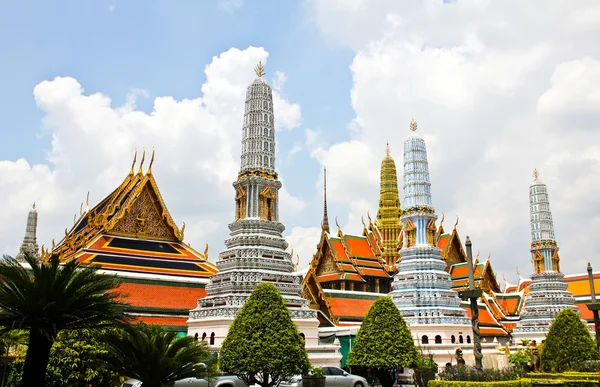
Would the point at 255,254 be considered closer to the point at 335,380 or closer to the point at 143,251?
the point at 335,380

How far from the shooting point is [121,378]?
18.2 meters

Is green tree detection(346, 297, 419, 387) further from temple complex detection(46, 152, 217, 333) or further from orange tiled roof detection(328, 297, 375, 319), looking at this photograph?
orange tiled roof detection(328, 297, 375, 319)

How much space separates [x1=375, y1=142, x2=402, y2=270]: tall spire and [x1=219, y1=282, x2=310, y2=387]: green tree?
30.7 m

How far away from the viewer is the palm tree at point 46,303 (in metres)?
12.8

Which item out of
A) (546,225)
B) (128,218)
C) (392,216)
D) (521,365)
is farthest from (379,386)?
(392,216)

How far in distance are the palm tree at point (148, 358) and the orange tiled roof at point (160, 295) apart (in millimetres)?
12450

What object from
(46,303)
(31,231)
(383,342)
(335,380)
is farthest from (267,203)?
(31,231)

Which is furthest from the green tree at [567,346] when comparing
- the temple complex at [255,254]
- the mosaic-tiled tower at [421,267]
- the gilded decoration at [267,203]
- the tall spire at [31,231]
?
the tall spire at [31,231]

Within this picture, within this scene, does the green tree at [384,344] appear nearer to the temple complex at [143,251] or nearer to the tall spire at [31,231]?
the temple complex at [143,251]

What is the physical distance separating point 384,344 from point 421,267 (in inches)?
462

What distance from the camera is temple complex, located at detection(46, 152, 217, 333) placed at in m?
27.3

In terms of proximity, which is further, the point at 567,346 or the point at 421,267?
the point at 421,267

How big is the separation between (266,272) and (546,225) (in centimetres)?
2347

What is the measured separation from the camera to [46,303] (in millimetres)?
12812
